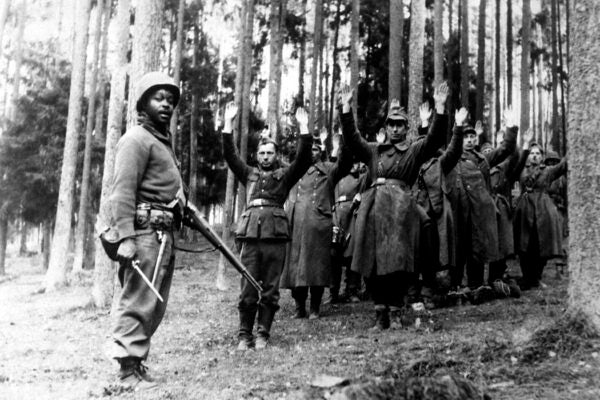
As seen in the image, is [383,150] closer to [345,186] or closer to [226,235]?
[345,186]

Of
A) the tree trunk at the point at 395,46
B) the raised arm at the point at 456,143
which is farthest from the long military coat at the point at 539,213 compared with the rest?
the tree trunk at the point at 395,46

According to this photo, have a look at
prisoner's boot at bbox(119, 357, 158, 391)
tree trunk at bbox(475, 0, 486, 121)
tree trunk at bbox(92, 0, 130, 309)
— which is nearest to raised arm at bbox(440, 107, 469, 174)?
prisoner's boot at bbox(119, 357, 158, 391)

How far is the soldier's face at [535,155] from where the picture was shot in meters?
10.7

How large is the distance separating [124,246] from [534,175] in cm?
829

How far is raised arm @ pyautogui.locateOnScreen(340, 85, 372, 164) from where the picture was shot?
21.6 ft

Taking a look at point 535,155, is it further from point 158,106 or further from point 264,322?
point 158,106

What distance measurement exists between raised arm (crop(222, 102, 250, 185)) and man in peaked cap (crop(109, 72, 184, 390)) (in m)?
1.26

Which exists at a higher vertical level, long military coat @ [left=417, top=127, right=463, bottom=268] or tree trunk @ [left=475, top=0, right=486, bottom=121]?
tree trunk @ [left=475, top=0, right=486, bottom=121]

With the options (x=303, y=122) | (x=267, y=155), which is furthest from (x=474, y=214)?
(x=267, y=155)

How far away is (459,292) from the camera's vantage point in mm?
8805

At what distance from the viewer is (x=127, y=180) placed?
15.9 feet

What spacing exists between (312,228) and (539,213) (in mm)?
4546

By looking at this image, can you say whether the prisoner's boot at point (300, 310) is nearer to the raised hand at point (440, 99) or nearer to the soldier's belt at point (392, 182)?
the soldier's belt at point (392, 182)

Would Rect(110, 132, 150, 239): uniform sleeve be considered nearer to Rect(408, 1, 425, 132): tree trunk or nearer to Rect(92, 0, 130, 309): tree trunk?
Rect(92, 0, 130, 309): tree trunk
